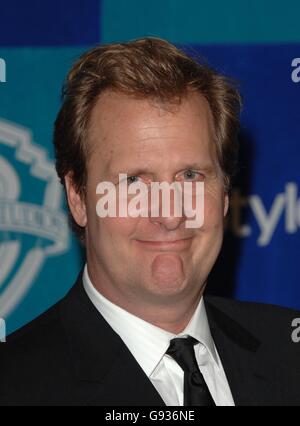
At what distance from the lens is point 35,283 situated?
2.46 m

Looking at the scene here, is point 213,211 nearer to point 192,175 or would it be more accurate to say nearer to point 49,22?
point 192,175

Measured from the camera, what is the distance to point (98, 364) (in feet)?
5.65

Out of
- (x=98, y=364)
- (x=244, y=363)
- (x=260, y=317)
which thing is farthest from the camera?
(x=260, y=317)

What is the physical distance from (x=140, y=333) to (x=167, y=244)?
186 millimetres

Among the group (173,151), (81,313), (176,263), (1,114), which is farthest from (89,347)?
(1,114)

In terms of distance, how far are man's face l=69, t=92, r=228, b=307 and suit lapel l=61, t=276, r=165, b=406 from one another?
0.23 feet

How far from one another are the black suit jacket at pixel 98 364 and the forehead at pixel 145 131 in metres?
0.31

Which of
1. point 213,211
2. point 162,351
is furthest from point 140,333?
point 213,211

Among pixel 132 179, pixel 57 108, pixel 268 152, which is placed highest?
pixel 57 108

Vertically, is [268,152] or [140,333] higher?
[268,152]

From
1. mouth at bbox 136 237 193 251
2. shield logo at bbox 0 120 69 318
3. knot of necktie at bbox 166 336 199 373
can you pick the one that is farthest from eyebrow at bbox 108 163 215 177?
shield logo at bbox 0 120 69 318

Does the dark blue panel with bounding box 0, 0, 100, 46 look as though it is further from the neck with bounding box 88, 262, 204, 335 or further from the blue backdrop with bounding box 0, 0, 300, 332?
the neck with bounding box 88, 262, 204, 335

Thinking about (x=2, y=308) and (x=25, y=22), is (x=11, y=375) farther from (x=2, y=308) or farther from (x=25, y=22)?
(x=25, y=22)

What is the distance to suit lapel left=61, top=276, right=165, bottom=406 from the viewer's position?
5.53 feet
